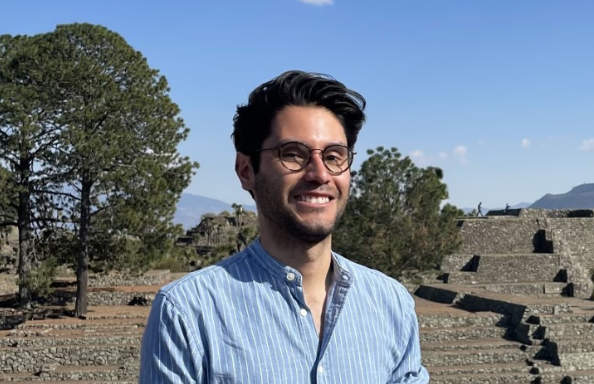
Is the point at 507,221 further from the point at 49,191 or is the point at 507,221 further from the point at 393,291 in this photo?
the point at 393,291

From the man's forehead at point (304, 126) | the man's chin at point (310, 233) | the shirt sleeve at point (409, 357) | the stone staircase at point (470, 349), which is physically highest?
the man's forehead at point (304, 126)

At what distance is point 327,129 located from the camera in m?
2.30

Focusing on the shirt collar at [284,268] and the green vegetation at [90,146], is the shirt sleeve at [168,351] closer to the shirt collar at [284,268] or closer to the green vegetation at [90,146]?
the shirt collar at [284,268]

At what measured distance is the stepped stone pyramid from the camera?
54.1 feet

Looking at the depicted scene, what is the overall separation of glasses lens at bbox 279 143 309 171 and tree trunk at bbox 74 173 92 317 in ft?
58.4

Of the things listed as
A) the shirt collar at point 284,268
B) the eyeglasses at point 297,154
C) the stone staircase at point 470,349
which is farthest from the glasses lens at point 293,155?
the stone staircase at point 470,349

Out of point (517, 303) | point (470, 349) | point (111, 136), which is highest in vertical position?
point (111, 136)

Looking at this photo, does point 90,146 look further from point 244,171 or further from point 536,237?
point 536,237

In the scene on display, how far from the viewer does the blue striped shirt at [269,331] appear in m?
2.03

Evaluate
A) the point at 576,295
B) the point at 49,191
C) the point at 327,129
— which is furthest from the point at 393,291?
the point at 576,295

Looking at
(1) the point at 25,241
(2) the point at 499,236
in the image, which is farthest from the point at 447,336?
(2) the point at 499,236

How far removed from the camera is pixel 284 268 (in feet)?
7.30

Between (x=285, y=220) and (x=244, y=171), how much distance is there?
0.28 m

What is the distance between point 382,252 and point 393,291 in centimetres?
1990
